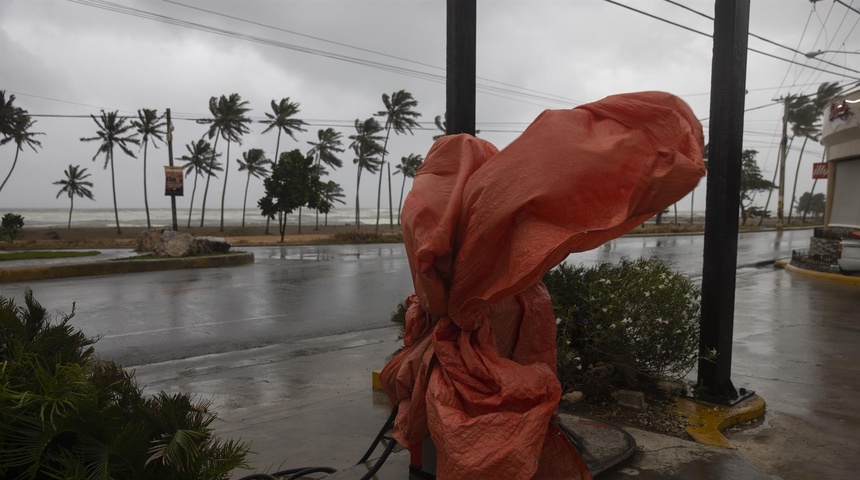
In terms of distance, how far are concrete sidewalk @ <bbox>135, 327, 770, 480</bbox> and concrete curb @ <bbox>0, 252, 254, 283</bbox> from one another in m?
9.30

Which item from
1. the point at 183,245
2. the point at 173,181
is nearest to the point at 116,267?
the point at 183,245

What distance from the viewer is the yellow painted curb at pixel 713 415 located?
406 cm

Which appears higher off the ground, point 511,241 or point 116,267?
point 511,241

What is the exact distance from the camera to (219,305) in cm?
1063

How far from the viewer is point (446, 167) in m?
2.50

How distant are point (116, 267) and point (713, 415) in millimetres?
14771

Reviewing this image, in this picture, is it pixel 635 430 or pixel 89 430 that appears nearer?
pixel 89 430

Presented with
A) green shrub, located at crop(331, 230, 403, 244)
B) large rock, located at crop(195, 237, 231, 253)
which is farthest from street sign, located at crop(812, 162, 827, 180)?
large rock, located at crop(195, 237, 231, 253)

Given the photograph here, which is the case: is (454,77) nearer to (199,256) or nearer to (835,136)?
(199,256)

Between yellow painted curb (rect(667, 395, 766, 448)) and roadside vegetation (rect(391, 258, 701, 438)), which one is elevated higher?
roadside vegetation (rect(391, 258, 701, 438))

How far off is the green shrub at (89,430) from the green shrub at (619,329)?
2786mm

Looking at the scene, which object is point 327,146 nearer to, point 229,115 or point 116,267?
point 229,115

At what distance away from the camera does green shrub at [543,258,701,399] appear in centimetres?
452

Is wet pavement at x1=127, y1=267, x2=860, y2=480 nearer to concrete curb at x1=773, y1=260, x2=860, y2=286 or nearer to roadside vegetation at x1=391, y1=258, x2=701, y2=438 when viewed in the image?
roadside vegetation at x1=391, y1=258, x2=701, y2=438
